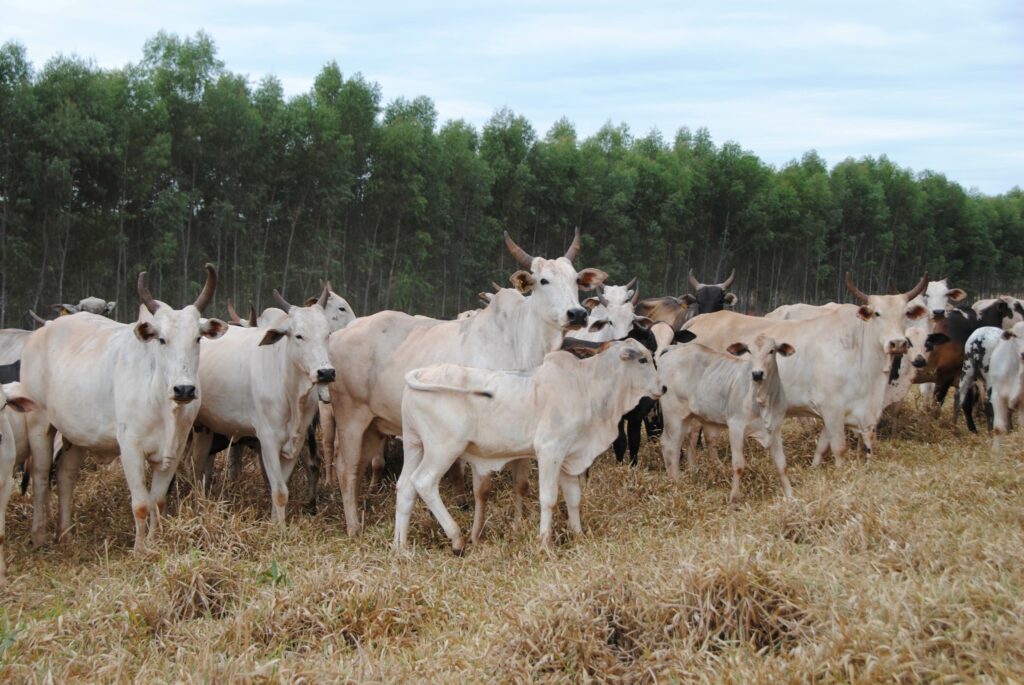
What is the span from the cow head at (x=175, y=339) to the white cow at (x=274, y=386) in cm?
56

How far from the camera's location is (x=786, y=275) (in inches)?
2080

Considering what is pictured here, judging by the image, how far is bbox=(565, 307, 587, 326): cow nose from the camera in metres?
7.14

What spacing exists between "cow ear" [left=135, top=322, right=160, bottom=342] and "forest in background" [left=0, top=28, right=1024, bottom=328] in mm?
15901

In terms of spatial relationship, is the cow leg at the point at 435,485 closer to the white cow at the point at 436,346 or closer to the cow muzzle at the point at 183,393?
the white cow at the point at 436,346

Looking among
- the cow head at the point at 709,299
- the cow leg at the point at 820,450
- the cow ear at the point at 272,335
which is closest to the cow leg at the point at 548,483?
the cow ear at the point at 272,335

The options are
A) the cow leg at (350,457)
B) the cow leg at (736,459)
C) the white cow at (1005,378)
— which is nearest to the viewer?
the cow leg at (350,457)

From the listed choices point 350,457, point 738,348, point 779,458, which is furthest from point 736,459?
point 350,457

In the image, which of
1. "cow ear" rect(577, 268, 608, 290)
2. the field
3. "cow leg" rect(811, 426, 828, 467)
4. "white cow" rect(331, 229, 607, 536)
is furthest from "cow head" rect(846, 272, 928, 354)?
"white cow" rect(331, 229, 607, 536)

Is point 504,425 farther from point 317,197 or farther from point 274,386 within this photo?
point 317,197

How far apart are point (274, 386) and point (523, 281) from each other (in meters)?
2.06

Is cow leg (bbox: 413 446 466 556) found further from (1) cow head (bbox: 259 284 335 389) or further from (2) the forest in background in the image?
(2) the forest in background

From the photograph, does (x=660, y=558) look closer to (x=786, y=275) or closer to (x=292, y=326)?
(x=292, y=326)

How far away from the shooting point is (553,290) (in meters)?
7.34

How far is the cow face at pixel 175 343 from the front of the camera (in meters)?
6.77
